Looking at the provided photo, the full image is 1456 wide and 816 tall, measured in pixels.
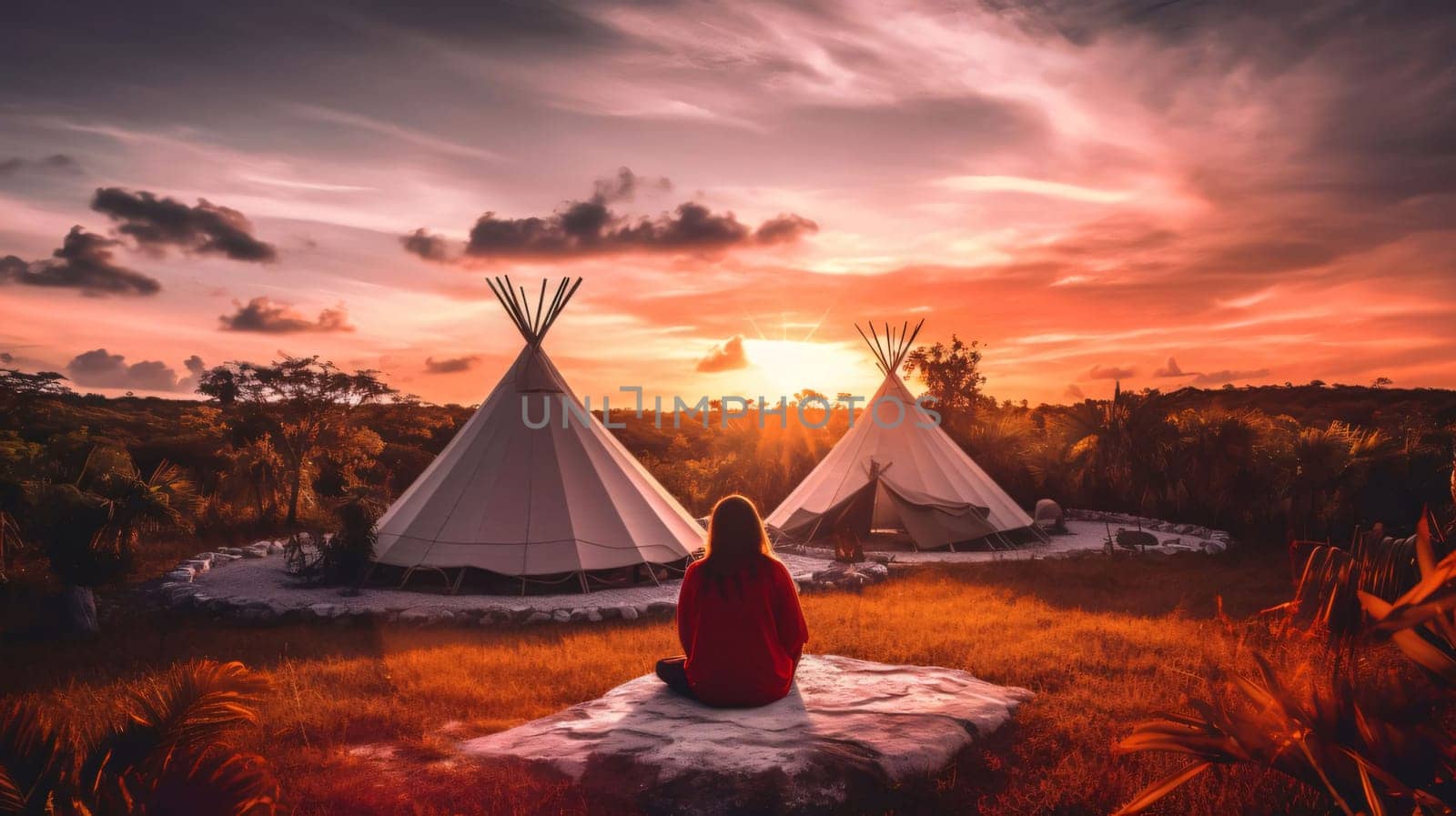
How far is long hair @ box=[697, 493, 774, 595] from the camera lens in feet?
14.3

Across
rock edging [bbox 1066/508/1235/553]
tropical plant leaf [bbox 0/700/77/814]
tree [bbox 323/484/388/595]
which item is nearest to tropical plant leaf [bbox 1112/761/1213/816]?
tropical plant leaf [bbox 0/700/77/814]

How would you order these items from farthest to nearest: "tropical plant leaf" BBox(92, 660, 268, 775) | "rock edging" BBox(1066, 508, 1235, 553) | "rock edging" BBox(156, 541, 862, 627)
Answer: "rock edging" BBox(1066, 508, 1235, 553), "rock edging" BBox(156, 541, 862, 627), "tropical plant leaf" BBox(92, 660, 268, 775)

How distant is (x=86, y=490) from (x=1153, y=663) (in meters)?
10.3

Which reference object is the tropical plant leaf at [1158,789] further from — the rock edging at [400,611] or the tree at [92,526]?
the tree at [92,526]

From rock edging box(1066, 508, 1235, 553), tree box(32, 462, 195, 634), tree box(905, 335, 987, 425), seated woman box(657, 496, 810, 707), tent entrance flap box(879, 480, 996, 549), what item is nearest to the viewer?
seated woman box(657, 496, 810, 707)

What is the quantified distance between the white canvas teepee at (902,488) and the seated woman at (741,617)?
9.84 meters

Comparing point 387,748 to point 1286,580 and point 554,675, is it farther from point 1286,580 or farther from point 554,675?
point 1286,580

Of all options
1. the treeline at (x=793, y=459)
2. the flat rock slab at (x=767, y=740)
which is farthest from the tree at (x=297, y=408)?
the flat rock slab at (x=767, y=740)

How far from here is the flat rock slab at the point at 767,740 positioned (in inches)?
141

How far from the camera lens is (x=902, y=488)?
1551 centimetres

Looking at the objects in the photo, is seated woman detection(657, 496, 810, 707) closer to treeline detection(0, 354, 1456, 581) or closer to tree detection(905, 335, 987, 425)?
treeline detection(0, 354, 1456, 581)

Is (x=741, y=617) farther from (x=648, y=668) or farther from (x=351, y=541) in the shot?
(x=351, y=541)

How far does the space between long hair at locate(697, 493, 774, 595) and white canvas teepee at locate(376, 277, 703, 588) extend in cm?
636

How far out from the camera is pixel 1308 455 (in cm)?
1396
